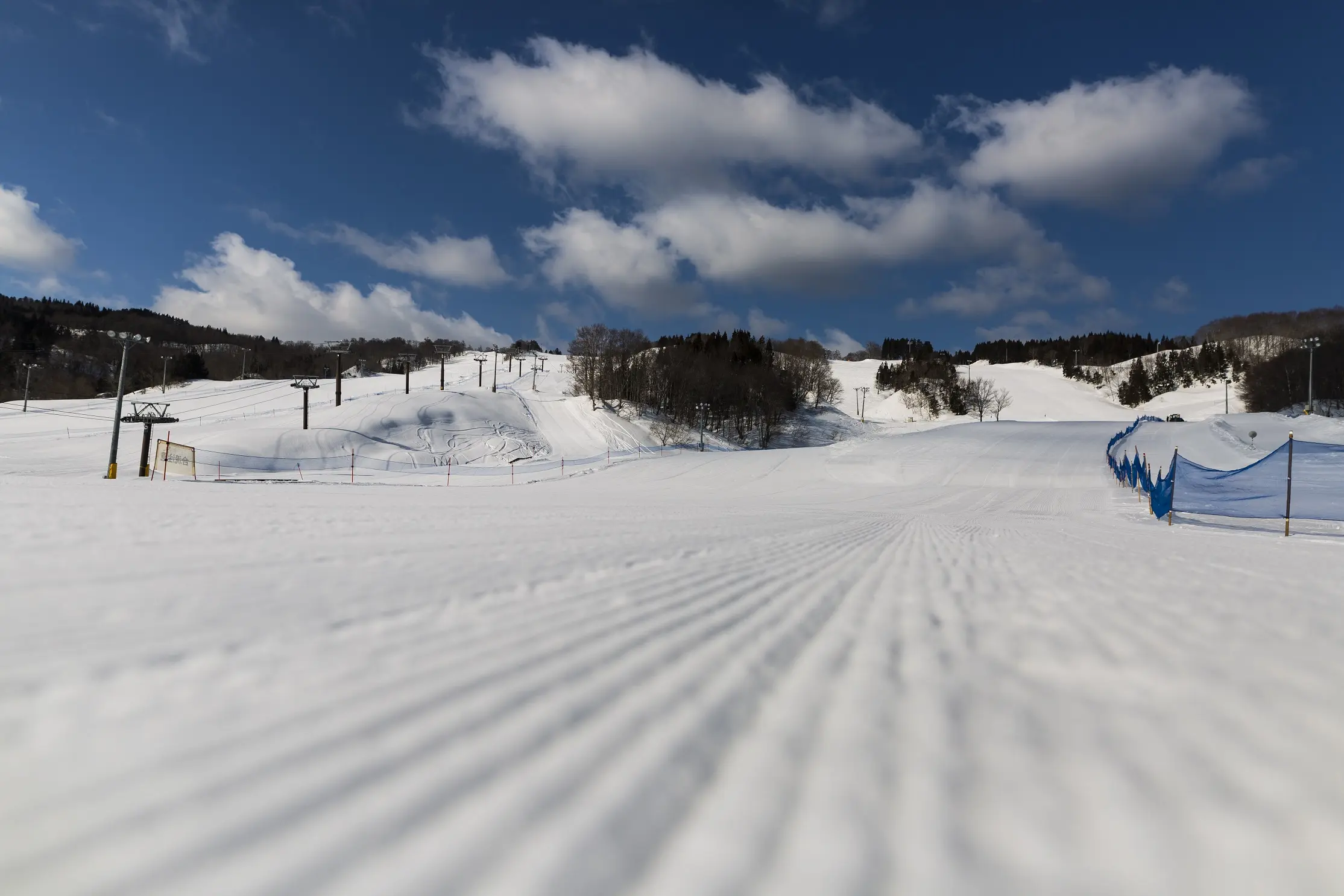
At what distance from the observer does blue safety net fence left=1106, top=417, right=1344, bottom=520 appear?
39.3 ft

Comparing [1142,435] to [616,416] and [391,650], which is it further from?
[391,650]

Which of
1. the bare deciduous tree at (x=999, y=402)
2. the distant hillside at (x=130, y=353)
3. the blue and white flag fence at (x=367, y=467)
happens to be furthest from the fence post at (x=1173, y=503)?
the distant hillside at (x=130, y=353)

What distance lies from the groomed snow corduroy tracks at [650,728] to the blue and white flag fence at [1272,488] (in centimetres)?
898

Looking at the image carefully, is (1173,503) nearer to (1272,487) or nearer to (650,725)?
(1272,487)

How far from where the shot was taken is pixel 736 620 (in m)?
4.23

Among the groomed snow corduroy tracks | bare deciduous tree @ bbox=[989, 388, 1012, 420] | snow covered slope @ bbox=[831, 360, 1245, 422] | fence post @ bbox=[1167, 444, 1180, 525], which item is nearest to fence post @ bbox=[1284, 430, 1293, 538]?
fence post @ bbox=[1167, 444, 1180, 525]

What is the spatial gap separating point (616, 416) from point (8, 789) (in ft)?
184

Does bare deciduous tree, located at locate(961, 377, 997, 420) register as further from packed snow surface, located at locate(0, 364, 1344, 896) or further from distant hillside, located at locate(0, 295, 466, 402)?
distant hillside, located at locate(0, 295, 466, 402)

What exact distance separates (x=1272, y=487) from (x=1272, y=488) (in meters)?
0.01

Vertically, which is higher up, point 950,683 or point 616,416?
point 616,416

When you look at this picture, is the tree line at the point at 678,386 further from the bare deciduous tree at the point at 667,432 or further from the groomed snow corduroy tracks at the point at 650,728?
the groomed snow corduroy tracks at the point at 650,728

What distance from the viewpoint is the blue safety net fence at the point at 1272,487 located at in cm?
1199

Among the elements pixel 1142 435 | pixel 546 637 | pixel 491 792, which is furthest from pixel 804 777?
pixel 1142 435

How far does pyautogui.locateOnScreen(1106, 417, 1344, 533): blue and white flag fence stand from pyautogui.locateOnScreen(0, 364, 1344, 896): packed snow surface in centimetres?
800
